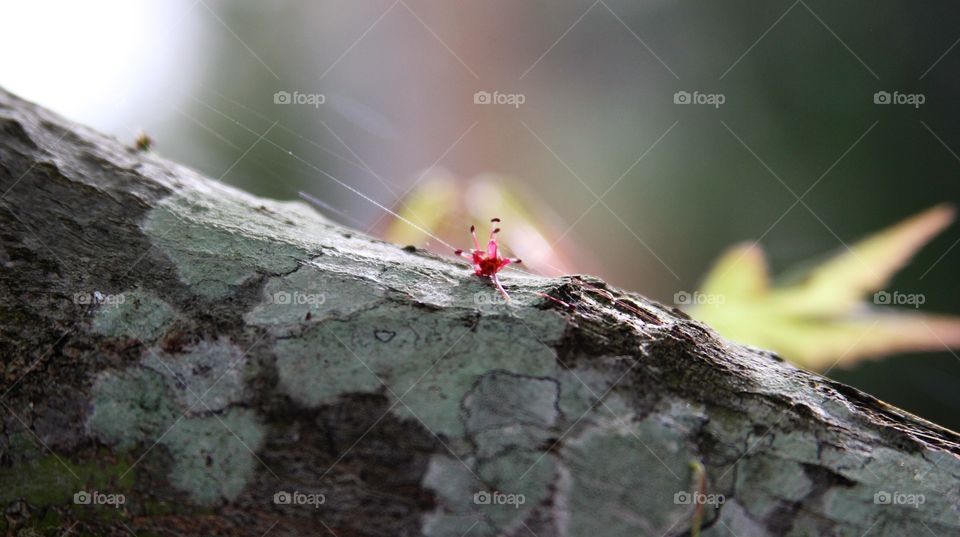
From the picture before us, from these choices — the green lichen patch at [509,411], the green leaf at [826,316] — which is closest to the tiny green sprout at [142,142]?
the green lichen patch at [509,411]

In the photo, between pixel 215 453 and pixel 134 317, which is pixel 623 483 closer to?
pixel 215 453

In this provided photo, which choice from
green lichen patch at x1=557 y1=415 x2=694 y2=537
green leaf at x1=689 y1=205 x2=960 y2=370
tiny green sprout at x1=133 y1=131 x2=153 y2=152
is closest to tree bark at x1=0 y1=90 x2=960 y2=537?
green lichen patch at x1=557 y1=415 x2=694 y2=537

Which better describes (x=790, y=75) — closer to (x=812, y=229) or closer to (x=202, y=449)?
(x=812, y=229)

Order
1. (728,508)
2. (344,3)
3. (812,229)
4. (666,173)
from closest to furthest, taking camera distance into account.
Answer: (728,508), (812,229), (666,173), (344,3)

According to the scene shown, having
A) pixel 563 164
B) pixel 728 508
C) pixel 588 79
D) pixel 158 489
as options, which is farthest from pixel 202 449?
pixel 588 79

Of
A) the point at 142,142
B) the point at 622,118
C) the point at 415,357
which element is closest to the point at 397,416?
the point at 415,357

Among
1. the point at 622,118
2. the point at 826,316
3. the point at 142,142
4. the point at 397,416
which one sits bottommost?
the point at 397,416
